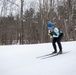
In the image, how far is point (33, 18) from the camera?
109 ft

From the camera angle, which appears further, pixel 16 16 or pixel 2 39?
pixel 16 16

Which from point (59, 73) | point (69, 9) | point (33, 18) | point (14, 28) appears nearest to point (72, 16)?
point (69, 9)

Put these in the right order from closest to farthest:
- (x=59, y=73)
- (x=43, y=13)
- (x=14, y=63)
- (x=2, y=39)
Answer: (x=59, y=73) → (x=14, y=63) → (x=43, y=13) → (x=2, y=39)

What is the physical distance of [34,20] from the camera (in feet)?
109

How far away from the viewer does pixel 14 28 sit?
32719 mm

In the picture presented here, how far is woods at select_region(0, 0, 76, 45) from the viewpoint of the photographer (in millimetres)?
27578

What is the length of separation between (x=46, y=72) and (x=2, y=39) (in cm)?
2512

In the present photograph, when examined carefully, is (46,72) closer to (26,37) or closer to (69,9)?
(69,9)

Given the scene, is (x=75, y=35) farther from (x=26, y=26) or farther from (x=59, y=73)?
(x=59, y=73)

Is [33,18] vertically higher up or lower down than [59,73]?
higher up

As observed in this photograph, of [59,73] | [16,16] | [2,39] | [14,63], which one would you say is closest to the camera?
[59,73]

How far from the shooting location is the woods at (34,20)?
90.5ft

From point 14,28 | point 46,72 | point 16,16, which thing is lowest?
point 46,72

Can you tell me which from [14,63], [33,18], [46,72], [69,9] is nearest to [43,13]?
[69,9]
